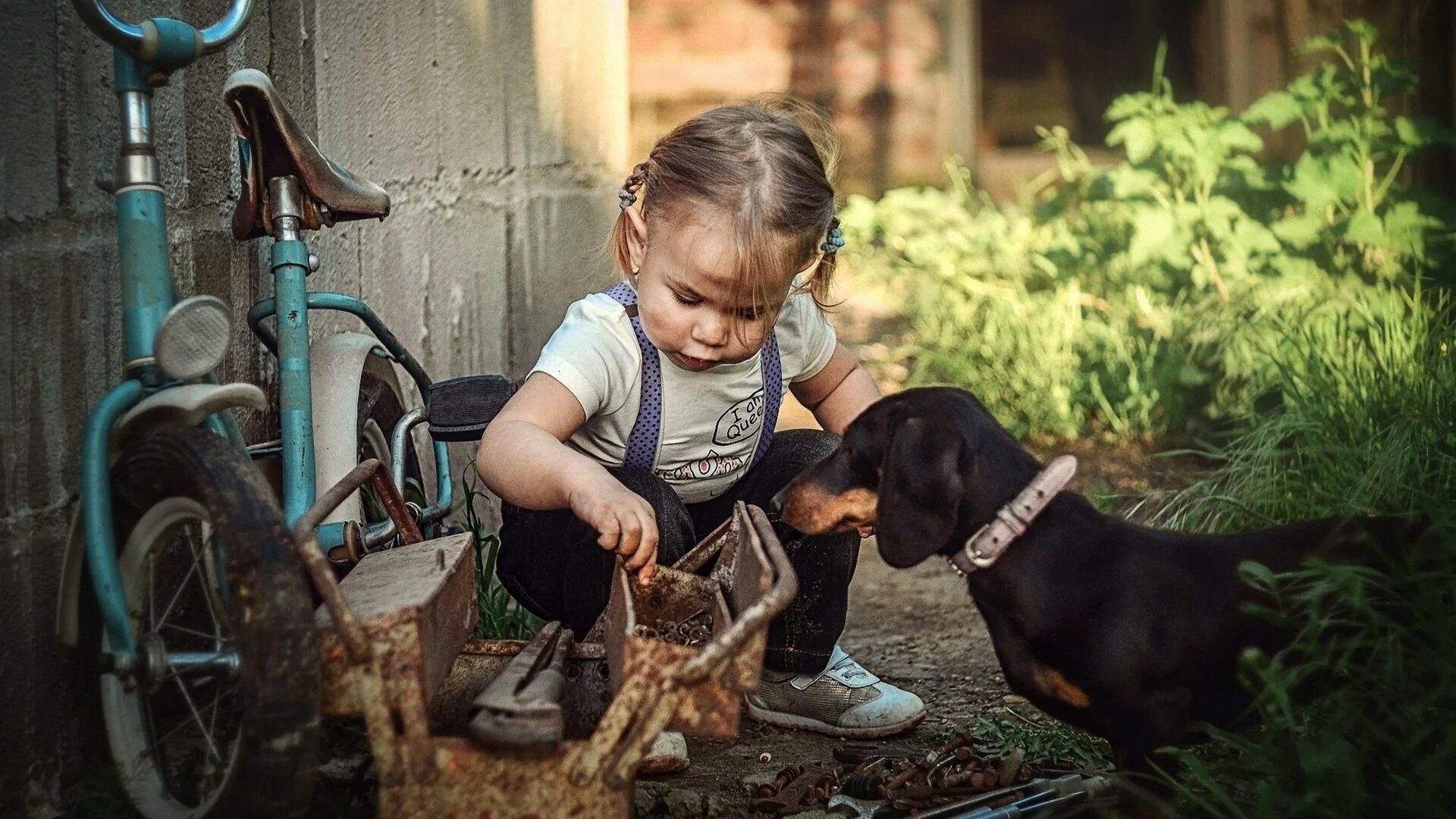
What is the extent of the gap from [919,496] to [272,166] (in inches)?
47.9

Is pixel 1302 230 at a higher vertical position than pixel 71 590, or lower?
higher

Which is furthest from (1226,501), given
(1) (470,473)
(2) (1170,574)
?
(1) (470,473)

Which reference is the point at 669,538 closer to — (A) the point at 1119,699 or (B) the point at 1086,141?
(A) the point at 1119,699

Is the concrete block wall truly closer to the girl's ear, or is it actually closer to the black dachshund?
the girl's ear

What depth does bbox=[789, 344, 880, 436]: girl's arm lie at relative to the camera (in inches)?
116

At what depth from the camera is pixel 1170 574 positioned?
218cm

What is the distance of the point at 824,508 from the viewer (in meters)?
2.31

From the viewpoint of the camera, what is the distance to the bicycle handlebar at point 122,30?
1.93 m

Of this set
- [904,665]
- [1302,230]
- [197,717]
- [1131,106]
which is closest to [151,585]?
[197,717]

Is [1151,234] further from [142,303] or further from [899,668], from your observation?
[142,303]

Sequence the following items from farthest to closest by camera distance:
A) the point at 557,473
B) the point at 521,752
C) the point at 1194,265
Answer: the point at 1194,265, the point at 557,473, the point at 521,752

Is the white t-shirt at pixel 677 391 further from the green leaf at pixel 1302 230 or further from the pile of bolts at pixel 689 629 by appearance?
the green leaf at pixel 1302 230

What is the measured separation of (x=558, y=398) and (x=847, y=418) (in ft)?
2.49

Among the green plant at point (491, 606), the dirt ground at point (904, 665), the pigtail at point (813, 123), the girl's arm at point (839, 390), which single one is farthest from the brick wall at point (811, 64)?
the green plant at point (491, 606)
